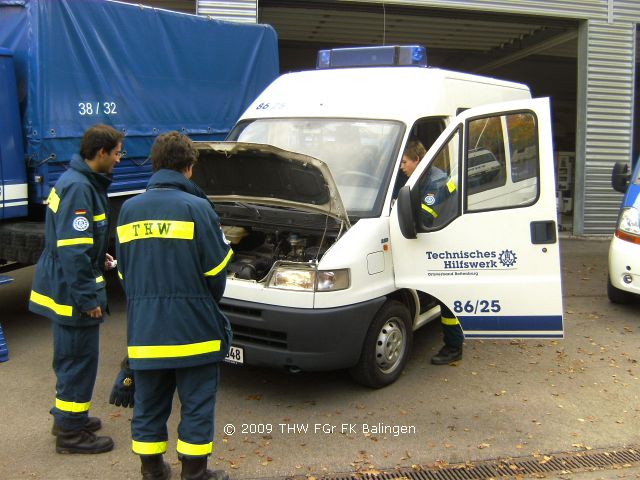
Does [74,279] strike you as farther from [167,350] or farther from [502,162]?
[502,162]

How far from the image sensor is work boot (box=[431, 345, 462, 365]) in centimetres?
517

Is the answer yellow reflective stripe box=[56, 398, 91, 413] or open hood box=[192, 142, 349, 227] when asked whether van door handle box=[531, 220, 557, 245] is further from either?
yellow reflective stripe box=[56, 398, 91, 413]

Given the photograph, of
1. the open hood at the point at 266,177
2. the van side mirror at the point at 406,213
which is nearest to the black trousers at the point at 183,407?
the open hood at the point at 266,177

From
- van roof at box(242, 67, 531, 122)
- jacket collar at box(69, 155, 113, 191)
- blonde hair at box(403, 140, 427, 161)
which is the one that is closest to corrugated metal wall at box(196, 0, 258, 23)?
van roof at box(242, 67, 531, 122)

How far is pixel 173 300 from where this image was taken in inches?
117

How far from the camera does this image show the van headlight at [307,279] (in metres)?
4.12

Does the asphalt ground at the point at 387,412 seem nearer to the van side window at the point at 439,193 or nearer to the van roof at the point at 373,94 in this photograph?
the van side window at the point at 439,193

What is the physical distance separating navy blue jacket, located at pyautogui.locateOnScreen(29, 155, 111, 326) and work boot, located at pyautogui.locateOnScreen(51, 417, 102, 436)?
2.30ft

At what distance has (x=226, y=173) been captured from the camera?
4.84 metres

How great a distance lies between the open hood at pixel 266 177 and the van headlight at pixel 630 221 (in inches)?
144

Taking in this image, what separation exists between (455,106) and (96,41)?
3.43 meters

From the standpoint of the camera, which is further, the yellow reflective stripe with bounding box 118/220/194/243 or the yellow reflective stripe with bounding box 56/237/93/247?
the yellow reflective stripe with bounding box 56/237/93/247

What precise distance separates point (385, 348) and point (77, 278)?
2.21 meters

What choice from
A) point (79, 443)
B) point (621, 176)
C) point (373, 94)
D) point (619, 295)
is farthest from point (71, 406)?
point (621, 176)
